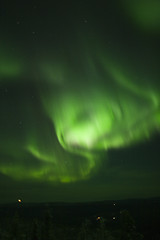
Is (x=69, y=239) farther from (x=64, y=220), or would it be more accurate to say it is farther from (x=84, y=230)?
(x=64, y=220)

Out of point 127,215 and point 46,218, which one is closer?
point 127,215

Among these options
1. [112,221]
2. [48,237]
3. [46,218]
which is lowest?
[48,237]

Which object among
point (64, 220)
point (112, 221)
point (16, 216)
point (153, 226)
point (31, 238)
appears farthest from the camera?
point (64, 220)

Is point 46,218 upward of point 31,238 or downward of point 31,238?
upward

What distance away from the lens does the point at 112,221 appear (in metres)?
174

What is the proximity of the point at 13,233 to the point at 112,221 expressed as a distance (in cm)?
14636

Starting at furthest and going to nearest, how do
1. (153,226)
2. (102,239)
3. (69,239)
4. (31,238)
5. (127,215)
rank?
(69,239), (153,226), (102,239), (31,238), (127,215)

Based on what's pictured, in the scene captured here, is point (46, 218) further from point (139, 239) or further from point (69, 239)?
point (69, 239)

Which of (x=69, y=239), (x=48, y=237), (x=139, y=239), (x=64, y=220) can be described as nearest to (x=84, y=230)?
(x=48, y=237)

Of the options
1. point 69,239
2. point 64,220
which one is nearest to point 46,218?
point 69,239

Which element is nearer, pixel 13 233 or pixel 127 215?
pixel 127 215

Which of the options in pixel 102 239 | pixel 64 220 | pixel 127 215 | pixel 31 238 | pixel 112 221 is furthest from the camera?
pixel 64 220

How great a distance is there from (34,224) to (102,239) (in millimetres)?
31630

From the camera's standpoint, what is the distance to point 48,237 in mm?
42562
